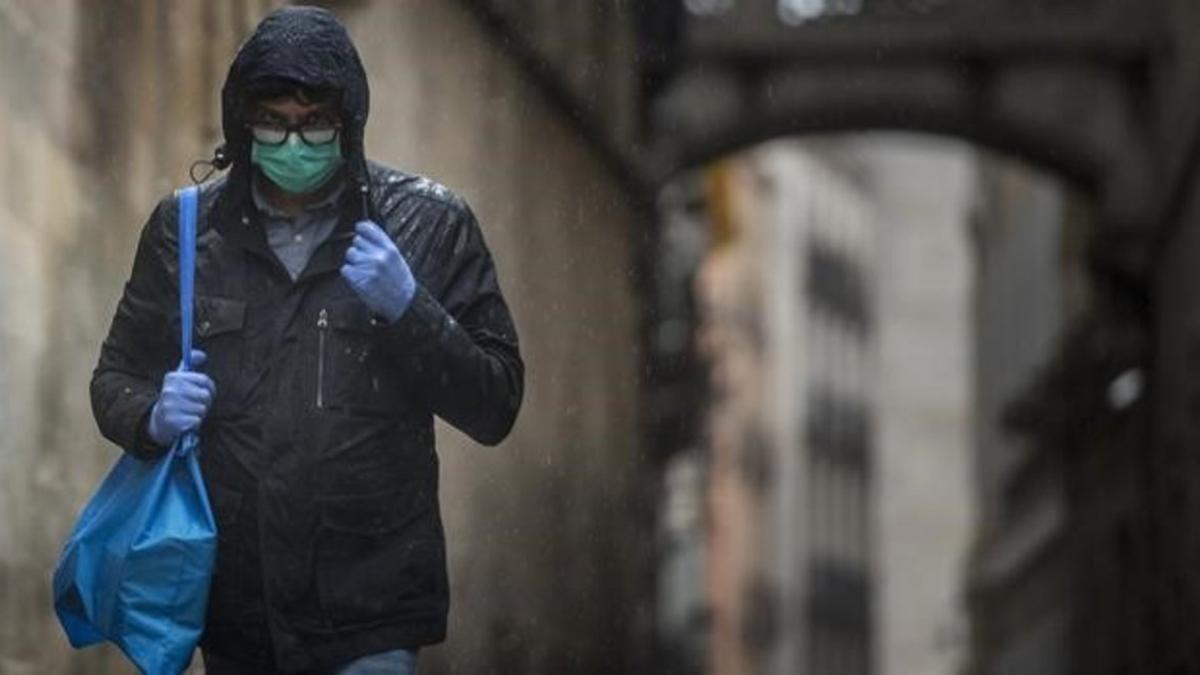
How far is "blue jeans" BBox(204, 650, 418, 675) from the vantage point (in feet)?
30.2

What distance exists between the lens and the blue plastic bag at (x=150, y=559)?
912 centimetres

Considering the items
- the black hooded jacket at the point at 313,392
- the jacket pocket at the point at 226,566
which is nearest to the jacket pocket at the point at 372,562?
the black hooded jacket at the point at 313,392

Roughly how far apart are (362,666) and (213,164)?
1145mm

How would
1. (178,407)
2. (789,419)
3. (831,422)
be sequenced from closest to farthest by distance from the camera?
(178,407) < (789,419) < (831,422)

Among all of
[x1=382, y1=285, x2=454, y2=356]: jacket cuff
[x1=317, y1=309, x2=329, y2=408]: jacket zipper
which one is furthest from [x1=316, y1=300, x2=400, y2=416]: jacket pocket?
[x1=382, y1=285, x2=454, y2=356]: jacket cuff

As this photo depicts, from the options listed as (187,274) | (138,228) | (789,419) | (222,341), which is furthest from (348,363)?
(789,419)

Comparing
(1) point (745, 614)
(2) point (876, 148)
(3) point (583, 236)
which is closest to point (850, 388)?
(2) point (876, 148)

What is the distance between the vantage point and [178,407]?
915cm

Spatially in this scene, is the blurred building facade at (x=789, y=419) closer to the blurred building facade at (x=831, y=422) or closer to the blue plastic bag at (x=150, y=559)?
the blurred building facade at (x=831, y=422)

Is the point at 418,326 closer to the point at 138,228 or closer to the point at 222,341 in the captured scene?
the point at 222,341

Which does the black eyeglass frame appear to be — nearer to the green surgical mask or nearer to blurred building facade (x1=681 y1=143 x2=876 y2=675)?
the green surgical mask

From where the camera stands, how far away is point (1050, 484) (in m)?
46.2

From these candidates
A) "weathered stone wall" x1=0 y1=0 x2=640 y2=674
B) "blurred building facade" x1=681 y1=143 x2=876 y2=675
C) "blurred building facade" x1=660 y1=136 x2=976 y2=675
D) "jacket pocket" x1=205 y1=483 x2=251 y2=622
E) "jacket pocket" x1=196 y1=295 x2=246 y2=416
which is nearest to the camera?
"jacket pocket" x1=205 y1=483 x2=251 y2=622

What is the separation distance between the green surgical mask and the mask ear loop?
13 cm
